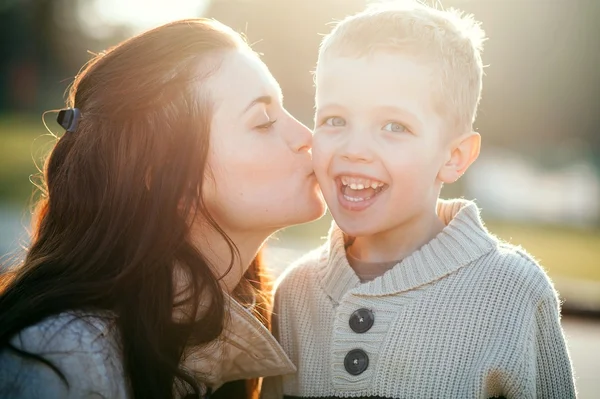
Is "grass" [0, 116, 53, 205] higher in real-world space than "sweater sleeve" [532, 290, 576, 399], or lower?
higher

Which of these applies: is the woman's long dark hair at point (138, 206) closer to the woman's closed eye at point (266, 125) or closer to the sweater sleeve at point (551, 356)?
the woman's closed eye at point (266, 125)

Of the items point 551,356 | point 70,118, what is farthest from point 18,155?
point 551,356

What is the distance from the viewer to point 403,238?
3004mm

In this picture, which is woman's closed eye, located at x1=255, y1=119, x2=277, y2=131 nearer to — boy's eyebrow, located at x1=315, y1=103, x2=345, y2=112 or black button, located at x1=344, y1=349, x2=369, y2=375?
boy's eyebrow, located at x1=315, y1=103, x2=345, y2=112

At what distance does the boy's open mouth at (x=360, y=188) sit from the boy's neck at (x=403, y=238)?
204 mm

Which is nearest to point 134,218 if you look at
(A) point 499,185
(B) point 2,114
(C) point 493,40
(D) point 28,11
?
(A) point 499,185

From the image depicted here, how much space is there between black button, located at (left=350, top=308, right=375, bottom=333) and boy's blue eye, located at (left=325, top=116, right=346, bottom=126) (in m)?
0.70

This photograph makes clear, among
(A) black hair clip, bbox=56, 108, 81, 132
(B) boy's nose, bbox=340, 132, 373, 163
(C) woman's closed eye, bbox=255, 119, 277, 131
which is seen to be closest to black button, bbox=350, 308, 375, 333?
(B) boy's nose, bbox=340, 132, 373, 163

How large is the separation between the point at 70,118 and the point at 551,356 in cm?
194

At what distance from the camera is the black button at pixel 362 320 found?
2.76 m

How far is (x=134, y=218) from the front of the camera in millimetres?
2711

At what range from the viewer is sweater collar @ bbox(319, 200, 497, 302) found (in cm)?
279

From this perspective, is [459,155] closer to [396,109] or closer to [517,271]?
[396,109]

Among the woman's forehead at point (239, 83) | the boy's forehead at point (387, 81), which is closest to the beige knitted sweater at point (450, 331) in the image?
the boy's forehead at point (387, 81)
